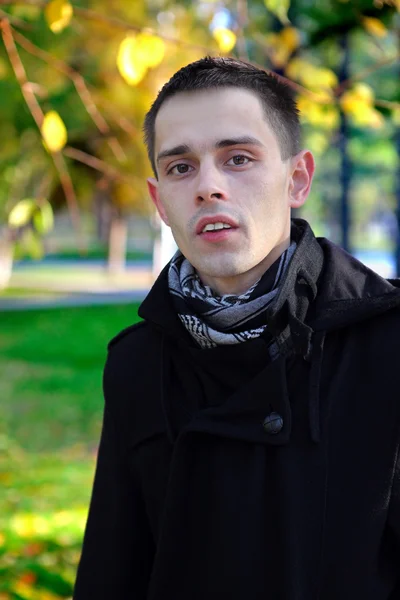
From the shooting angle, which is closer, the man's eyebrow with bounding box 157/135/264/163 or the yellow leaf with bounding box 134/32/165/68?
the man's eyebrow with bounding box 157/135/264/163

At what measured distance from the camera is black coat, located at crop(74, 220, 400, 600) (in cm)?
161

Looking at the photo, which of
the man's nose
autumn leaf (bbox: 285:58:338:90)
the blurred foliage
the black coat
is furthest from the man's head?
autumn leaf (bbox: 285:58:338:90)

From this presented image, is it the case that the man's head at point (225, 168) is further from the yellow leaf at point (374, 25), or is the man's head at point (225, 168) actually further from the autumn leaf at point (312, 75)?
the autumn leaf at point (312, 75)

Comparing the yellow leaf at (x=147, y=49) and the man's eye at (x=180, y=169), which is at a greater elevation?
the yellow leaf at (x=147, y=49)

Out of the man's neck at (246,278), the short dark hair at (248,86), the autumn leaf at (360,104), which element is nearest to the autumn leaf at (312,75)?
the autumn leaf at (360,104)

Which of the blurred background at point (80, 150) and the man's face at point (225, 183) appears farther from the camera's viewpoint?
the blurred background at point (80, 150)

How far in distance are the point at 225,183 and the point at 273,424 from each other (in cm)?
52

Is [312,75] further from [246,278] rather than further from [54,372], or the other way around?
[54,372]

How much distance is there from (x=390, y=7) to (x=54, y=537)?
12.8 feet

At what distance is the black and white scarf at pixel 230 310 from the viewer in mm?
1656

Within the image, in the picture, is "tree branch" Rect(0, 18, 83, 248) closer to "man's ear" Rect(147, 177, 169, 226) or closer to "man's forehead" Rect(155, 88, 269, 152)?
"man's ear" Rect(147, 177, 169, 226)

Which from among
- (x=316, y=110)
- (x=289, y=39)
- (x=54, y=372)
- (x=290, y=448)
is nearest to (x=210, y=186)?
(x=290, y=448)

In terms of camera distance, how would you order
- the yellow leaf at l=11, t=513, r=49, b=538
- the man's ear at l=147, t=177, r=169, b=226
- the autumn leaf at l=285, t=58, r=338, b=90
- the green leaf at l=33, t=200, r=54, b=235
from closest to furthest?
the man's ear at l=147, t=177, r=169, b=226 → the green leaf at l=33, t=200, r=54, b=235 → the autumn leaf at l=285, t=58, r=338, b=90 → the yellow leaf at l=11, t=513, r=49, b=538

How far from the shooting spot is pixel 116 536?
1.95 meters
